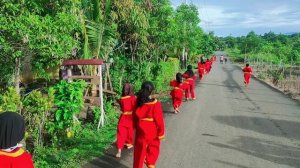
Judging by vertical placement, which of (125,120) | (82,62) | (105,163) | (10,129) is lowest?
(105,163)

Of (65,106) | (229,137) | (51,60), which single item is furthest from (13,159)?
(229,137)

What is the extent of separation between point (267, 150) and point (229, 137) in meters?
1.45

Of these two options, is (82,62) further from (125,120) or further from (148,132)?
(148,132)

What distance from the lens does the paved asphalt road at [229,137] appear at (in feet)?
27.3

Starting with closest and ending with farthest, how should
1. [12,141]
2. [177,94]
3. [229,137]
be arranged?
[12,141], [229,137], [177,94]

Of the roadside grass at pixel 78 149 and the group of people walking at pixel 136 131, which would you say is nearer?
the group of people walking at pixel 136 131

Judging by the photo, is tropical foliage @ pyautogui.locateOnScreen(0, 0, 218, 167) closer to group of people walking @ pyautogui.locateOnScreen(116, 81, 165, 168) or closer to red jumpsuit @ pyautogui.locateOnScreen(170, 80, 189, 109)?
group of people walking @ pyautogui.locateOnScreen(116, 81, 165, 168)

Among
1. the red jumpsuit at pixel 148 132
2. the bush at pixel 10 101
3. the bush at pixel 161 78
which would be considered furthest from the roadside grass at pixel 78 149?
the bush at pixel 161 78

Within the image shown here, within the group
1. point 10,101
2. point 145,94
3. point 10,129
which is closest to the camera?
point 10,129

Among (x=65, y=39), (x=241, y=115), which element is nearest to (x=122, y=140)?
(x=65, y=39)

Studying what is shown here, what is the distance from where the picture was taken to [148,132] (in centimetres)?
720

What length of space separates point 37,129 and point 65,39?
7.12 ft

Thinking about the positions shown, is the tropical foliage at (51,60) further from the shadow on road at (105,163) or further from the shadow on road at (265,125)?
the shadow on road at (265,125)

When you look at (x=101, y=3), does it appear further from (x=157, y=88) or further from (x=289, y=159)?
(x=289, y=159)
